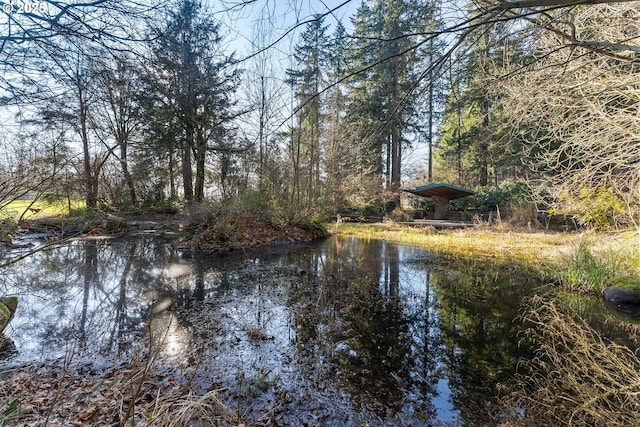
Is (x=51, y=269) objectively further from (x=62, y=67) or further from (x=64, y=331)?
(x=62, y=67)

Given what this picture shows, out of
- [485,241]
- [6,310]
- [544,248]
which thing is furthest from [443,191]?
[6,310]

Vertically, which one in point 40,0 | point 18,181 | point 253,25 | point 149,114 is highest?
point 149,114

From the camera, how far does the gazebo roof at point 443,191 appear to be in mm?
14358

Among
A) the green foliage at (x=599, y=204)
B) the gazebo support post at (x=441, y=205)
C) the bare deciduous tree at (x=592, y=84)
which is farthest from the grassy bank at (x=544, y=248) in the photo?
the gazebo support post at (x=441, y=205)

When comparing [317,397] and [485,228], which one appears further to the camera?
[485,228]

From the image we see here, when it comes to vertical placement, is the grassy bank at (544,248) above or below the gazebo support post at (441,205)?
below

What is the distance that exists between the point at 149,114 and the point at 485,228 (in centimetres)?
1582

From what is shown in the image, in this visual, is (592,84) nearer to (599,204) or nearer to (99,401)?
A: (599,204)

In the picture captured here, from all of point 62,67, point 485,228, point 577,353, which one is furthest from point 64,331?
point 485,228

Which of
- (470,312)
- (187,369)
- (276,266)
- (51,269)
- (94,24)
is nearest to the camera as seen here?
(94,24)

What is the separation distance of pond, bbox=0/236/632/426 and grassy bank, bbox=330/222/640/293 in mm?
786

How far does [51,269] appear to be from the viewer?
254 inches

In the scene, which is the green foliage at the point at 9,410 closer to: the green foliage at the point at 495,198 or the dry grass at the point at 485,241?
the dry grass at the point at 485,241

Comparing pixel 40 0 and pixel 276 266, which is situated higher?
pixel 40 0
